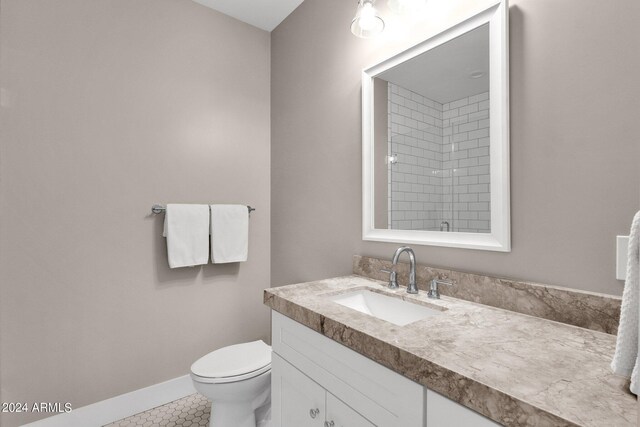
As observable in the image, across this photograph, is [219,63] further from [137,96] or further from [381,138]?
[381,138]

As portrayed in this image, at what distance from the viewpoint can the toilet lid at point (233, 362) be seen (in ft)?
4.66

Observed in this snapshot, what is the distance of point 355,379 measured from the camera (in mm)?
816

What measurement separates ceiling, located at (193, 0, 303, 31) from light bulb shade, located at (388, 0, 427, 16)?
100cm

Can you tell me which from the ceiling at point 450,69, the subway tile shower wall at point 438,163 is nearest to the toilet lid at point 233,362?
the subway tile shower wall at point 438,163

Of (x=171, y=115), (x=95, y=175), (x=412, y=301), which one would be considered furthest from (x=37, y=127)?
(x=412, y=301)

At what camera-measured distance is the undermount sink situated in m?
1.11

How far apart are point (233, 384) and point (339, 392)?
74cm

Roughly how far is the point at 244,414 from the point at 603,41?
1951mm

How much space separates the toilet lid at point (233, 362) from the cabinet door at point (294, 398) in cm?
32

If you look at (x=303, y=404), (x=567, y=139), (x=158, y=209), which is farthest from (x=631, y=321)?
(x=158, y=209)

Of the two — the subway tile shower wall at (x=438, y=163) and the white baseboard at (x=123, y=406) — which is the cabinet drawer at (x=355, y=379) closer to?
the subway tile shower wall at (x=438, y=163)

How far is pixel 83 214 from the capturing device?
162 centimetres

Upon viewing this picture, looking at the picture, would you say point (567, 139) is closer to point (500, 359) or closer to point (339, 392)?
point (500, 359)

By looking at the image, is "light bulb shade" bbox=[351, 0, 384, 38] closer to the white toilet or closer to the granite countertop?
the granite countertop
